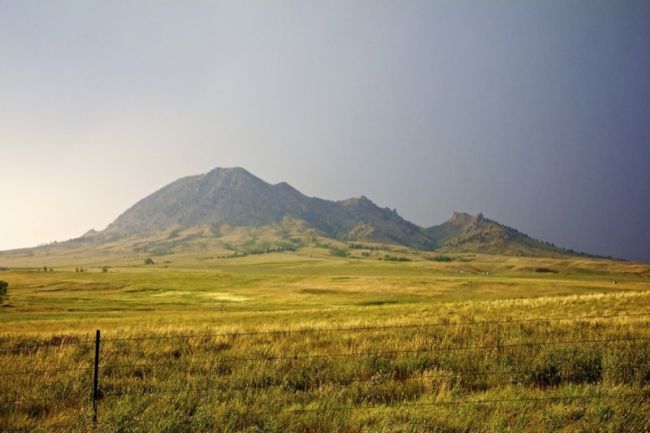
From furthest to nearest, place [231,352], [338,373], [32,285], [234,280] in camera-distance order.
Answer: [234,280] → [32,285] → [231,352] → [338,373]

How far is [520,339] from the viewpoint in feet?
49.4

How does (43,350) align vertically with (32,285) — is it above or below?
above

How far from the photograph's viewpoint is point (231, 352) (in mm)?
14797

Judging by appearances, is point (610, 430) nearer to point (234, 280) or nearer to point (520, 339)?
point (520, 339)

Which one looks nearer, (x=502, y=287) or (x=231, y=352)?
(x=231, y=352)

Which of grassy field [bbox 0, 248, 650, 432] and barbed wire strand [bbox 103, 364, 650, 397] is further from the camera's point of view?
barbed wire strand [bbox 103, 364, 650, 397]

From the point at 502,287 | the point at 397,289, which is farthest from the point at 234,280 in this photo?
the point at 502,287

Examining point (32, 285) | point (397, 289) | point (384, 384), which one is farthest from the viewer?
point (32, 285)

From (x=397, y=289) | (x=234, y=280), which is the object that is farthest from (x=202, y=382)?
(x=234, y=280)

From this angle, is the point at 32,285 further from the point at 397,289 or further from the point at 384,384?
the point at 384,384

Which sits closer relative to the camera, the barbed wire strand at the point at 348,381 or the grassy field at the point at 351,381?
the grassy field at the point at 351,381

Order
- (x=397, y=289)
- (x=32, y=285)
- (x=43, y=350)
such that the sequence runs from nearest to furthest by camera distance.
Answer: (x=43, y=350) < (x=397, y=289) < (x=32, y=285)

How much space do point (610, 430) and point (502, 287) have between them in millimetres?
119887

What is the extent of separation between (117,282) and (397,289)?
89938mm
